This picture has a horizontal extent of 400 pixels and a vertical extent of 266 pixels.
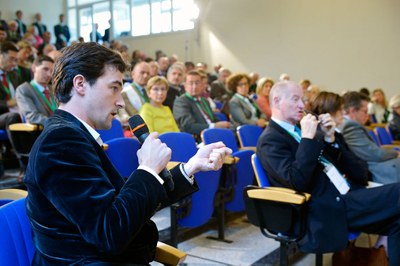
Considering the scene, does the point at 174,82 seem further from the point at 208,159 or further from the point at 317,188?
the point at 208,159

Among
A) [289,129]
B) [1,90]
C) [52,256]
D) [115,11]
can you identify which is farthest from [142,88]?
[115,11]

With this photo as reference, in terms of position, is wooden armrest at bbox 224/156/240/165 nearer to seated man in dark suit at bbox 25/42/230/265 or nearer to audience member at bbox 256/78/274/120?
seated man in dark suit at bbox 25/42/230/265

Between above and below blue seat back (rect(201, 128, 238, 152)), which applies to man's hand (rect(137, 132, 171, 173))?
above

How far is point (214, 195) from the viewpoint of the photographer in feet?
8.84

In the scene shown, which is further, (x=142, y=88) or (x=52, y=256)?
(x=142, y=88)

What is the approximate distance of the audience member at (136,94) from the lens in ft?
13.4

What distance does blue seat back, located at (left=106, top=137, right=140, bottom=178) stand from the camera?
2495 mm

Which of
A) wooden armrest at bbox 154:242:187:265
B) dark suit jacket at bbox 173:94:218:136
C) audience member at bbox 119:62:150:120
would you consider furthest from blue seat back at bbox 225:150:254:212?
wooden armrest at bbox 154:242:187:265

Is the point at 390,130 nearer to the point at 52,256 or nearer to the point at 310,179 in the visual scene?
the point at 310,179

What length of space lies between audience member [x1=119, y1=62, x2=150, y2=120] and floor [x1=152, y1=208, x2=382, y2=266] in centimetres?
143

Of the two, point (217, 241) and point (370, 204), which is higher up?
point (370, 204)

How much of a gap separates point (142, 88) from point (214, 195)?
6.70ft

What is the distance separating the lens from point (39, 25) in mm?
12039

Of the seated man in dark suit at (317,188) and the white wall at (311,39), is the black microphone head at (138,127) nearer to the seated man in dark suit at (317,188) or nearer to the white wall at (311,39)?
the seated man in dark suit at (317,188)
